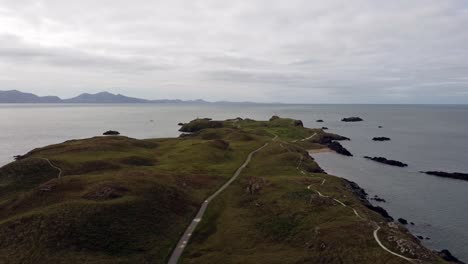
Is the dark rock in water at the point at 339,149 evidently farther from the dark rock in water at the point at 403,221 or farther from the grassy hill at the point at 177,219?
the dark rock in water at the point at 403,221

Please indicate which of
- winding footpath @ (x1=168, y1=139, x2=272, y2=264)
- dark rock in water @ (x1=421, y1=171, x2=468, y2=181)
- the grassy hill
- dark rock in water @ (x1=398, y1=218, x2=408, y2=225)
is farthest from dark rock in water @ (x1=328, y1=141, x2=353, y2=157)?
dark rock in water @ (x1=398, y1=218, x2=408, y2=225)

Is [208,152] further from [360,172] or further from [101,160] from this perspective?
[360,172]

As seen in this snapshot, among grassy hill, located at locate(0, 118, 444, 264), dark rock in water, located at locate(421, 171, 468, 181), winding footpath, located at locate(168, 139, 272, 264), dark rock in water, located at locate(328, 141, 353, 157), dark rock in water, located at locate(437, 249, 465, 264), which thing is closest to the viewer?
grassy hill, located at locate(0, 118, 444, 264)

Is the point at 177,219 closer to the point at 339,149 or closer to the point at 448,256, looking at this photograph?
the point at 448,256

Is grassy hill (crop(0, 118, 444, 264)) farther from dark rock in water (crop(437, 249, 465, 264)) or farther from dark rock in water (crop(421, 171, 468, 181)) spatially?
dark rock in water (crop(421, 171, 468, 181))

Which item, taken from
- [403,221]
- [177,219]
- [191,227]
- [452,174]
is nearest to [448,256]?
[403,221]

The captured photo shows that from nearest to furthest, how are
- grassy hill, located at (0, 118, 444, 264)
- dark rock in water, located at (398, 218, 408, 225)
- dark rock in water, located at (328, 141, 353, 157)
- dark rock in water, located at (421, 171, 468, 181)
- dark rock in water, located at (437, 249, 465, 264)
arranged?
grassy hill, located at (0, 118, 444, 264)
dark rock in water, located at (437, 249, 465, 264)
dark rock in water, located at (398, 218, 408, 225)
dark rock in water, located at (421, 171, 468, 181)
dark rock in water, located at (328, 141, 353, 157)

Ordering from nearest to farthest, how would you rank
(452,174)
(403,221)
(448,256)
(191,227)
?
(448,256)
(191,227)
(403,221)
(452,174)

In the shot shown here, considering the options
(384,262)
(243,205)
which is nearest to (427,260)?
(384,262)

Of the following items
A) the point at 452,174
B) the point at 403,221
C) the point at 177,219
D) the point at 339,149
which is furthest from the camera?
the point at 339,149
